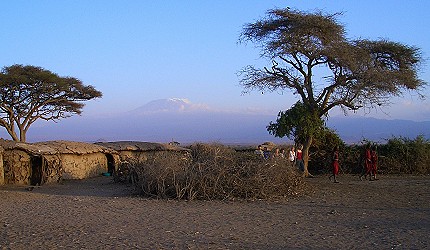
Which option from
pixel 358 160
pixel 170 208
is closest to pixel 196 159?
pixel 170 208

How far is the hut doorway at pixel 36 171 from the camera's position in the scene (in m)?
21.8

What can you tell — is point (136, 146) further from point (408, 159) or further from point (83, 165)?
point (408, 159)

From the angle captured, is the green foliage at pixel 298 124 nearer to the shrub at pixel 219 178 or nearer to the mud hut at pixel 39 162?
the shrub at pixel 219 178

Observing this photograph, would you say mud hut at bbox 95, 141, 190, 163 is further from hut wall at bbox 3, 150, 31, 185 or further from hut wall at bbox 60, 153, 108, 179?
hut wall at bbox 3, 150, 31, 185

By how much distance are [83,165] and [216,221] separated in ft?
46.3

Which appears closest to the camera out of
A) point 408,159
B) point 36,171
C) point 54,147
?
point 36,171

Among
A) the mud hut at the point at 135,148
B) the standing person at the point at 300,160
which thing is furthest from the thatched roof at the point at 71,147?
the standing person at the point at 300,160

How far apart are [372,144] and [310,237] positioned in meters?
17.2

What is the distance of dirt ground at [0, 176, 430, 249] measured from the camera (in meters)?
10.0

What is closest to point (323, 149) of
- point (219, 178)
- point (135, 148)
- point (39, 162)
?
point (135, 148)

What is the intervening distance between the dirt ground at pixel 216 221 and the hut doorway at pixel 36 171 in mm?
2757

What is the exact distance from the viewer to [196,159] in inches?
717

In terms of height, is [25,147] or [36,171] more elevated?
[25,147]

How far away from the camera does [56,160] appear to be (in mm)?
22359
